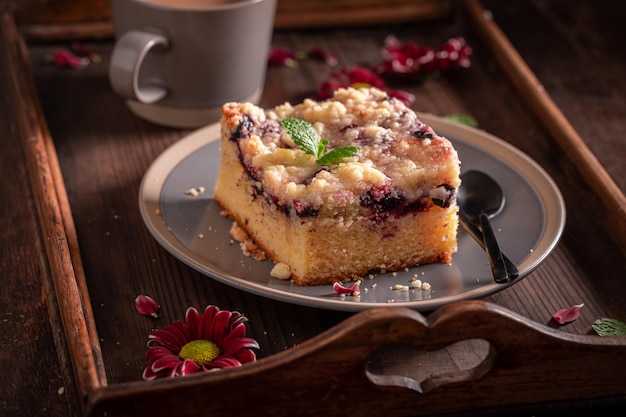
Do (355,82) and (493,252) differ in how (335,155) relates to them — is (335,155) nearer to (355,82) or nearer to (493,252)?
(493,252)

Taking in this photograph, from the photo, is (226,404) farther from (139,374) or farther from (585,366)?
(585,366)

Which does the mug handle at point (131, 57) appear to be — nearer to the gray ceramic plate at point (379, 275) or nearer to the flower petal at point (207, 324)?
the gray ceramic plate at point (379, 275)

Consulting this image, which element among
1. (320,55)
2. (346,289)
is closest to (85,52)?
(320,55)

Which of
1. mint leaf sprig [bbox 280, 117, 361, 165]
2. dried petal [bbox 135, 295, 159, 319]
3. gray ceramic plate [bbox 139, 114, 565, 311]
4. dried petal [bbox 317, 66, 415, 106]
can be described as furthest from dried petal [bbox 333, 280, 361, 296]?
dried petal [bbox 317, 66, 415, 106]

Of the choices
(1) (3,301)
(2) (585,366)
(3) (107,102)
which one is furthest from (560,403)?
(3) (107,102)

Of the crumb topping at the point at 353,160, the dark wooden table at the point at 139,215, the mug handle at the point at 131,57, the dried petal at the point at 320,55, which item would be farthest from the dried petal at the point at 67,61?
the crumb topping at the point at 353,160
